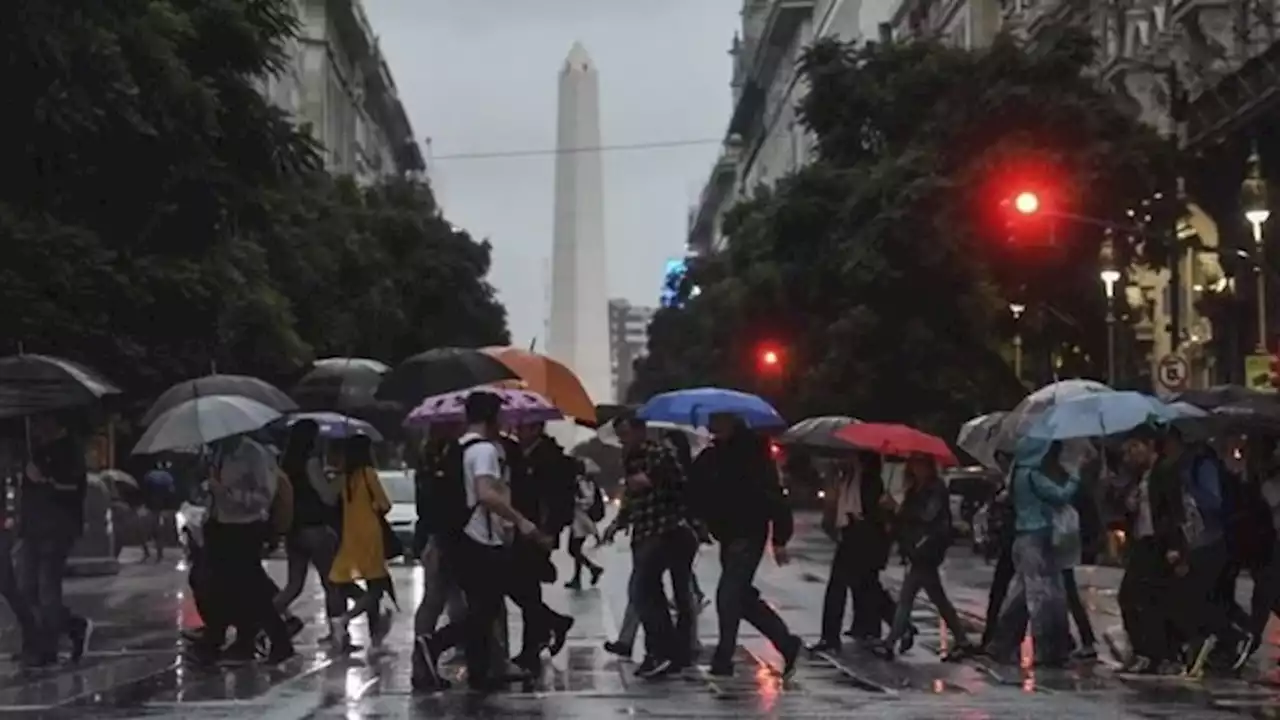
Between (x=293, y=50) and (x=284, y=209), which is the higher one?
(x=293, y=50)

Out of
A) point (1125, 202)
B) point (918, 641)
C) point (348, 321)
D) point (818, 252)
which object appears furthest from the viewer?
point (348, 321)

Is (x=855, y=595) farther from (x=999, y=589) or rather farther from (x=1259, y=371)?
(x=1259, y=371)

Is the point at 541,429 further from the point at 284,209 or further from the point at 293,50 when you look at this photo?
the point at 293,50

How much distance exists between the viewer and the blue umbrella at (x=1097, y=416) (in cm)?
1759

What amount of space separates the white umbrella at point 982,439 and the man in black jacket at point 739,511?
16.5 ft

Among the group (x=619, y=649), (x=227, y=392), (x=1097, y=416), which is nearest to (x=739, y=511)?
(x=619, y=649)

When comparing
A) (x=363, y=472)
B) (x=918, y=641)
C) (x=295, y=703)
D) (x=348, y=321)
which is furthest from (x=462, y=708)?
(x=348, y=321)

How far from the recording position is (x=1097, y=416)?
1777 centimetres

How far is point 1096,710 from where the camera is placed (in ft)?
47.3

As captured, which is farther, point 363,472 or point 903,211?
point 903,211

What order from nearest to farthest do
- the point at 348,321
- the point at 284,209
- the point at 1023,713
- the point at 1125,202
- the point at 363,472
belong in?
the point at 1023,713, the point at 363,472, the point at 284,209, the point at 1125,202, the point at 348,321

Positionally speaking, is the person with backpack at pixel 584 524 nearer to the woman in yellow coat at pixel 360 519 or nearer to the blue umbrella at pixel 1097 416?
the woman in yellow coat at pixel 360 519

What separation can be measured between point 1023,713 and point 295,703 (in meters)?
4.40

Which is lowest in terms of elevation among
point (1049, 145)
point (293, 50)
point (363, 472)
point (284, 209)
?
point (363, 472)
